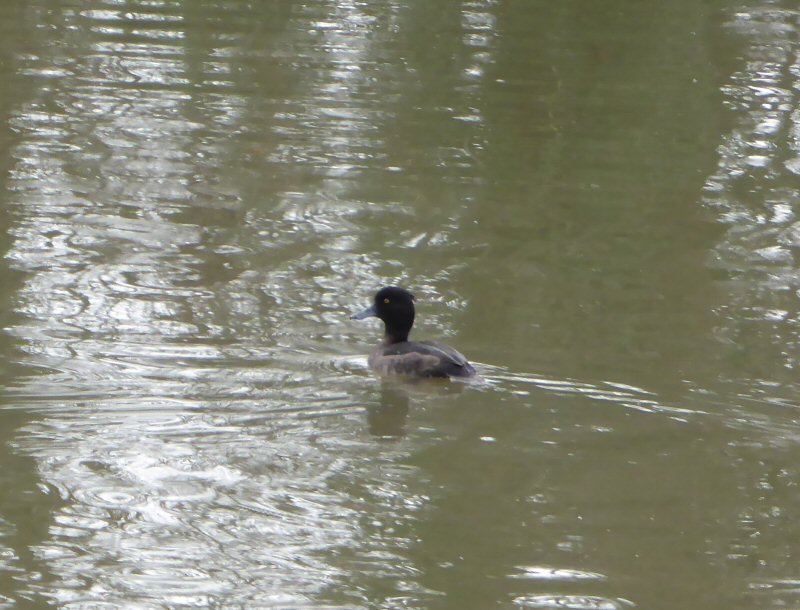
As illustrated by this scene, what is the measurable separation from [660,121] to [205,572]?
11.2 m

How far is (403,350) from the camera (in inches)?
382

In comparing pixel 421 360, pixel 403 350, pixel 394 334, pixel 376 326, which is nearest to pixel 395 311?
pixel 394 334

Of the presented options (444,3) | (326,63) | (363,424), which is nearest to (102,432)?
(363,424)

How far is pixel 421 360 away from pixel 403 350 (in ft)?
0.69

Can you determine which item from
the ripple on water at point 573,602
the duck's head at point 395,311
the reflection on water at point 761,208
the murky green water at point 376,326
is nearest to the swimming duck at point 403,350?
the duck's head at point 395,311

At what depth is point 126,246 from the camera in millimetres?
11758

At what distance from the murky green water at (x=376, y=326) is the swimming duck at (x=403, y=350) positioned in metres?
0.16

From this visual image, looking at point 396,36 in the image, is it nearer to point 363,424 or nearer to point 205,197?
point 205,197

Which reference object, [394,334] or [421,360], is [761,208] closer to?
[394,334]

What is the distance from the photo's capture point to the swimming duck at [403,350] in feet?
30.8

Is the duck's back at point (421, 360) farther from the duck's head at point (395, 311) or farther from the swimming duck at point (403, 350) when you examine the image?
the duck's head at point (395, 311)

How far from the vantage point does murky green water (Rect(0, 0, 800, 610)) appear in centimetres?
700

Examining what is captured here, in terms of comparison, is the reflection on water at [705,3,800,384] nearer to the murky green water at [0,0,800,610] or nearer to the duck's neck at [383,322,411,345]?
the murky green water at [0,0,800,610]

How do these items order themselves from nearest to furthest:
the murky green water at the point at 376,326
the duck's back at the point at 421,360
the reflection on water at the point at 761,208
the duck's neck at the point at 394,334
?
the murky green water at the point at 376,326 < the duck's back at the point at 421,360 < the duck's neck at the point at 394,334 < the reflection on water at the point at 761,208
